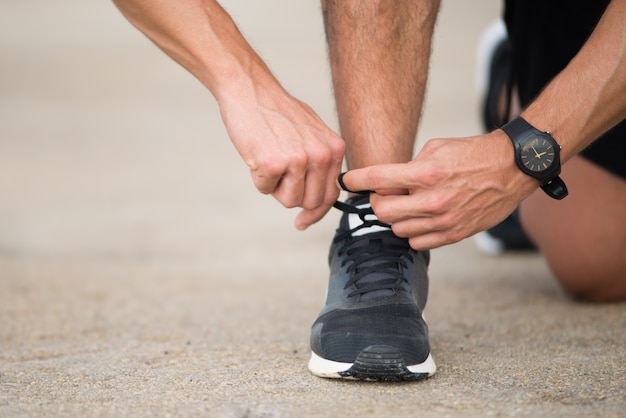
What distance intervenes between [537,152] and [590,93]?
157 millimetres

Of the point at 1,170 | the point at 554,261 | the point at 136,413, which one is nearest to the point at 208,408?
the point at 136,413

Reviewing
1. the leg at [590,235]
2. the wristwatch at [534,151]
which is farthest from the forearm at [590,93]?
the leg at [590,235]

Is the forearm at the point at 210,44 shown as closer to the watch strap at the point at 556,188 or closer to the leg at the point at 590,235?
the watch strap at the point at 556,188

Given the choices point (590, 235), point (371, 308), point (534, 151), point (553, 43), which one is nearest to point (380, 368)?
point (371, 308)

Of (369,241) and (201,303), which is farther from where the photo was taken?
(201,303)

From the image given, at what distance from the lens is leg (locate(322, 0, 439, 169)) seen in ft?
5.83

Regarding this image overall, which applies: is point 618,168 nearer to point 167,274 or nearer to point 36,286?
point 167,274

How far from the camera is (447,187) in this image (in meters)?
1.59

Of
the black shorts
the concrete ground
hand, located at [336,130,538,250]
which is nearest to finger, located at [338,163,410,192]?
hand, located at [336,130,538,250]

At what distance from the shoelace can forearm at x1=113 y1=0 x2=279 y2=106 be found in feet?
1.04

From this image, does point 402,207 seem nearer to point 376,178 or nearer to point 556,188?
point 376,178

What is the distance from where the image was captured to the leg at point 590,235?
7.70ft

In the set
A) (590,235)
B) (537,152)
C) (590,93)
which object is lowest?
(590,235)

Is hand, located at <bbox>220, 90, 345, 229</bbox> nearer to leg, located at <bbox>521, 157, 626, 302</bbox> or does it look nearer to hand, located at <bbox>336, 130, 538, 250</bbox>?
hand, located at <bbox>336, 130, 538, 250</bbox>
